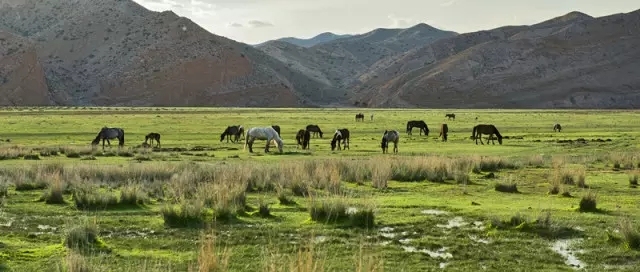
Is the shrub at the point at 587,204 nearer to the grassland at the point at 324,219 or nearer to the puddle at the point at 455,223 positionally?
the grassland at the point at 324,219

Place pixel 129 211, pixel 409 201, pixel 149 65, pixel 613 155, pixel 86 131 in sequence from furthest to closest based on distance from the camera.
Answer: pixel 149 65 < pixel 86 131 < pixel 613 155 < pixel 409 201 < pixel 129 211

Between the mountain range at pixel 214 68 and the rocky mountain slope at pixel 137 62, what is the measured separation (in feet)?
0.86

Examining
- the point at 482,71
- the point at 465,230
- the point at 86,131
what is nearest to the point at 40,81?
the point at 86,131

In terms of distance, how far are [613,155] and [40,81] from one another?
13758 cm

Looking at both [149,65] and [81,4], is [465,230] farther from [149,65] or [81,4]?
[81,4]

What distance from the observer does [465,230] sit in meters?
12.8

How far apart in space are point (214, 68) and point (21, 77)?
147ft

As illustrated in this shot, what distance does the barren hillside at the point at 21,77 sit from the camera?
464 feet

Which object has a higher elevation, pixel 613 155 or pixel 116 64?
pixel 116 64

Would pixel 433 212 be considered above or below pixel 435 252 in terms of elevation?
above

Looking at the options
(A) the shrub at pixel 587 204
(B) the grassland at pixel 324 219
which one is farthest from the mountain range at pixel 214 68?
(A) the shrub at pixel 587 204

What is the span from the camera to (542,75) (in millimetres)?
179500

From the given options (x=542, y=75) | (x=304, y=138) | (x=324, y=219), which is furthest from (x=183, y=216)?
(x=542, y=75)

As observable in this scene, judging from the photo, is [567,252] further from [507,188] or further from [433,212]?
[507,188]
